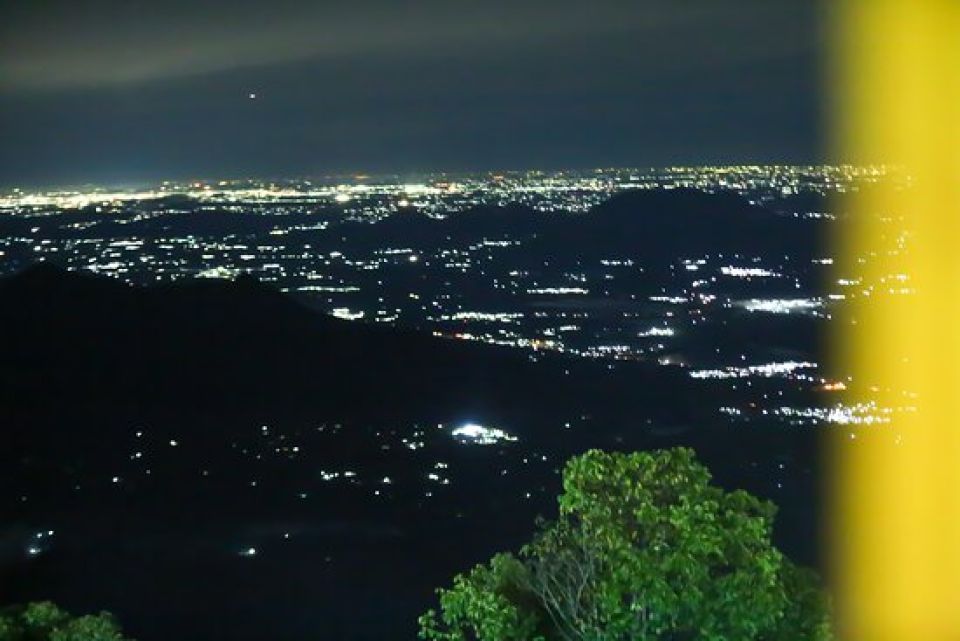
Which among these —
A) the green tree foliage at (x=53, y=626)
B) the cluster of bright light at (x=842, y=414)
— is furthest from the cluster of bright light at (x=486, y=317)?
the green tree foliage at (x=53, y=626)

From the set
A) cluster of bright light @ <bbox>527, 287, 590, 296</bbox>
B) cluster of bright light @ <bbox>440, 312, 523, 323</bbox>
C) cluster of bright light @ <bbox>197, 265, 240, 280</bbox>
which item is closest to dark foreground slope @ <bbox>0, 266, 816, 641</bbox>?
cluster of bright light @ <bbox>440, 312, 523, 323</bbox>

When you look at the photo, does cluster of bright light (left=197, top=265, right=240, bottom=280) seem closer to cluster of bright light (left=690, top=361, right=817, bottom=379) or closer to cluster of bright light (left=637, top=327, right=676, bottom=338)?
cluster of bright light (left=637, top=327, right=676, bottom=338)

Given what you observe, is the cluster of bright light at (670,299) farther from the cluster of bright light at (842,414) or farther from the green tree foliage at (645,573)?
the green tree foliage at (645,573)

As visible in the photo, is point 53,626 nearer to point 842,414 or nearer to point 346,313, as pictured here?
point 842,414

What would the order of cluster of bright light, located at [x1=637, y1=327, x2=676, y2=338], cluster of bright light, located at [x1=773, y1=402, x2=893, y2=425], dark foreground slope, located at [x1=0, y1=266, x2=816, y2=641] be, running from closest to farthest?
dark foreground slope, located at [x1=0, y1=266, x2=816, y2=641] < cluster of bright light, located at [x1=773, y1=402, x2=893, y2=425] < cluster of bright light, located at [x1=637, y1=327, x2=676, y2=338]

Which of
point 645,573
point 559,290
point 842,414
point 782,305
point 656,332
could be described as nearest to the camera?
point 645,573

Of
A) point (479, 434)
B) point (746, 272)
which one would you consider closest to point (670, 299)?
point (746, 272)

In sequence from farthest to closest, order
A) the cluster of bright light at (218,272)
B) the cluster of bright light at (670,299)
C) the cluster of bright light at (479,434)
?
the cluster of bright light at (670,299) < the cluster of bright light at (218,272) < the cluster of bright light at (479,434)
